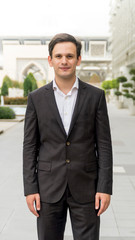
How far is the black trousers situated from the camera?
224 centimetres

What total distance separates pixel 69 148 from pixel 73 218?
50cm

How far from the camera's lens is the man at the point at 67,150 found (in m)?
2.22

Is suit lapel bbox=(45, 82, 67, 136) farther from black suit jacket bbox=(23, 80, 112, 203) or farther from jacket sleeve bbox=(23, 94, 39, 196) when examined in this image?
jacket sleeve bbox=(23, 94, 39, 196)

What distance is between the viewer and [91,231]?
226 centimetres

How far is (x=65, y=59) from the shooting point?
2186mm

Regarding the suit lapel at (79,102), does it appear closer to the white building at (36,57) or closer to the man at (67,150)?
the man at (67,150)

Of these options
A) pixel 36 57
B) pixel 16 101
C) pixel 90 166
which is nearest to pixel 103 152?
pixel 90 166

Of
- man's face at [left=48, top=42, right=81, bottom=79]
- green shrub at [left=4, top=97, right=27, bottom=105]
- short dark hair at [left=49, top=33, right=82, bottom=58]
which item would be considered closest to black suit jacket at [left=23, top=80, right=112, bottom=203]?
man's face at [left=48, top=42, right=81, bottom=79]

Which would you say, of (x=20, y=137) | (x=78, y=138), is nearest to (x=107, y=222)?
(x=78, y=138)

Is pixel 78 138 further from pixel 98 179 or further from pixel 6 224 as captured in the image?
pixel 6 224

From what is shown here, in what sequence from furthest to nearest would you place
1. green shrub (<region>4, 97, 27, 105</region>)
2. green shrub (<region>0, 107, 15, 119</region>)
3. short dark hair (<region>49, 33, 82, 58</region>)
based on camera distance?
green shrub (<region>4, 97, 27, 105</region>) → green shrub (<region>0, 107, 15, 119</region>) → short dark hair (<region>49, 33, 82, 58</region>)

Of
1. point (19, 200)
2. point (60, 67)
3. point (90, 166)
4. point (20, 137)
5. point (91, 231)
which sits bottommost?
point (20, 137)

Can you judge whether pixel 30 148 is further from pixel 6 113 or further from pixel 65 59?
pixel 6 113

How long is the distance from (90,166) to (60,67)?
70 cm
